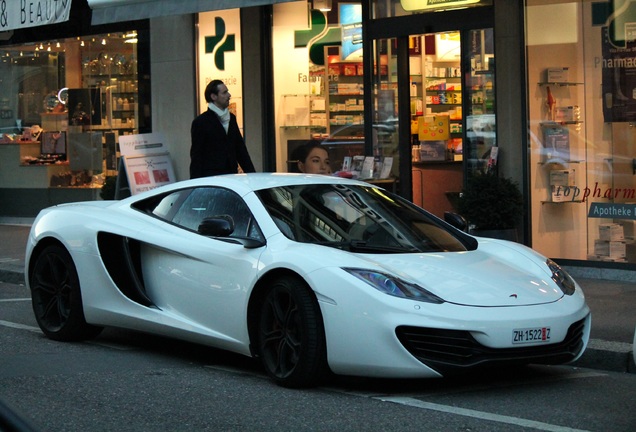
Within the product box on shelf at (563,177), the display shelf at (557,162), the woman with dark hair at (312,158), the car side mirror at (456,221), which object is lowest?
the car side mirror at (456,221)

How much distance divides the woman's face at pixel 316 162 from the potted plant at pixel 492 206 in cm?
306

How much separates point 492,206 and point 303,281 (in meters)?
5.23

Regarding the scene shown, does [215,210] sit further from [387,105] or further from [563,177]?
[387,105]

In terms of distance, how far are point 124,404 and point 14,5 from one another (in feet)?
34.7

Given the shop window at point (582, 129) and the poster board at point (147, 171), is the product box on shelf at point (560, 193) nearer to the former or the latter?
the shop window at point (582, 129)

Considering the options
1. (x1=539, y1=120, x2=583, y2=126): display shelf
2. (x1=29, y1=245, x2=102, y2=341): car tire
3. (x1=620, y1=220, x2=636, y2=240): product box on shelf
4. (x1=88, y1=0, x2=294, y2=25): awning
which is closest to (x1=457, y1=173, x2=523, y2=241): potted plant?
(x1=539, y1=120, x2=583, y2=126): display shelf

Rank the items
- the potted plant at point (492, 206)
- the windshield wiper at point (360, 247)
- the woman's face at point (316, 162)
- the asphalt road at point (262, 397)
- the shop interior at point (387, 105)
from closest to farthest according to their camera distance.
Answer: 1. the asphalt road at point (262, 397)
2. the windshield wiper at point (360, 247)
3. the potted plant at point (492, 206)
4. the shop interior at point (387, 105)
5. the woman's face at point (316, 162)

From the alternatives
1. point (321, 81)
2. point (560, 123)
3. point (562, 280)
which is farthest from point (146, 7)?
point (562, 280)

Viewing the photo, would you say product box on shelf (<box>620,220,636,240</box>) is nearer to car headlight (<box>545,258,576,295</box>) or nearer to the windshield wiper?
car headlight (<box>545,258,576,295</box>)

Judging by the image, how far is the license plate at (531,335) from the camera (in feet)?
20.1

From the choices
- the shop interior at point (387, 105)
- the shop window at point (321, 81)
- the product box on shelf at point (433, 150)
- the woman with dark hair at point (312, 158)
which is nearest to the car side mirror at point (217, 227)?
the shop interior at point (387, 105)

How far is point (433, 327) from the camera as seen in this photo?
19.8ft

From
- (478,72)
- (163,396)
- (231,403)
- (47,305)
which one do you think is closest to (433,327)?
(231,403)

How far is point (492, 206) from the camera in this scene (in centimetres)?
1129
